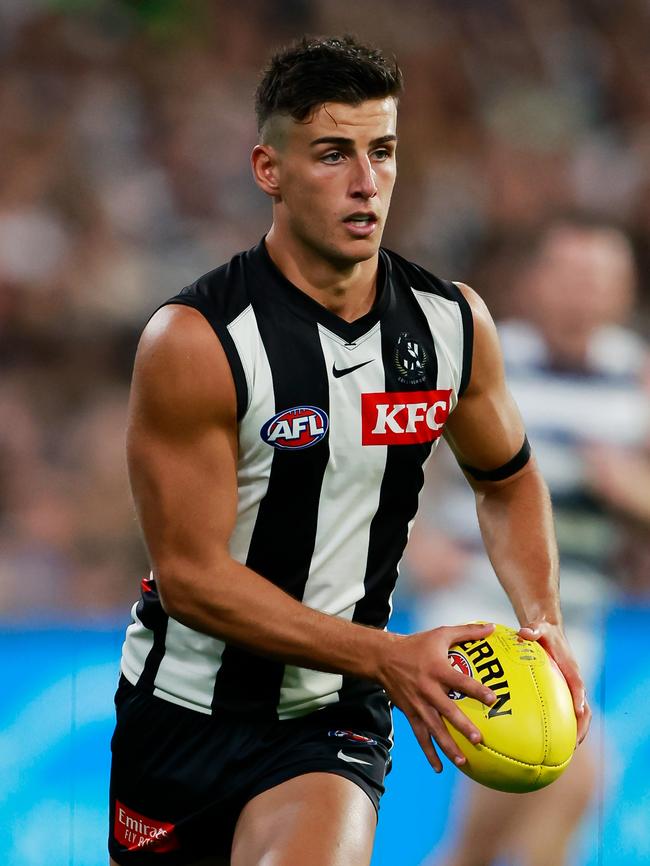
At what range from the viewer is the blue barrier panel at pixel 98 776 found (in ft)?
12.0

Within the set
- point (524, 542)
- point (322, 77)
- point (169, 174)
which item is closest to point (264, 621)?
point (524, 542)

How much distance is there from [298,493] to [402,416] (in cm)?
25

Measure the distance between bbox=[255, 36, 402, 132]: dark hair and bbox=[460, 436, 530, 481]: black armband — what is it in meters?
0.79


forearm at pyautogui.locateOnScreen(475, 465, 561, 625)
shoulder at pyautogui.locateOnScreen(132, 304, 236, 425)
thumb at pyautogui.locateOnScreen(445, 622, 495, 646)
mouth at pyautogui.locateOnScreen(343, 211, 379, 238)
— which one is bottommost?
thumb at pyautogui.locateOnScreen(445, 622, 495, 646)

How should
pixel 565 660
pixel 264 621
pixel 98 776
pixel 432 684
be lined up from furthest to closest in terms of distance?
pixel 98 776
pixel 565 660
pixel 264 621
pixel 432 684

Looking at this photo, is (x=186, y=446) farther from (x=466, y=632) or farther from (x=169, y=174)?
(x=169, y=174)

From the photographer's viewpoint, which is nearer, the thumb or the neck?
the thumb

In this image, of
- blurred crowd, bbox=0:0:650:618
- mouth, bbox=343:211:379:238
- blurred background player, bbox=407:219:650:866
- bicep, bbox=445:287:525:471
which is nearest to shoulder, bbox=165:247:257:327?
mouth, bbox=343:211:379:238

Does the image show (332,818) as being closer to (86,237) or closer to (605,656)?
(605,656)

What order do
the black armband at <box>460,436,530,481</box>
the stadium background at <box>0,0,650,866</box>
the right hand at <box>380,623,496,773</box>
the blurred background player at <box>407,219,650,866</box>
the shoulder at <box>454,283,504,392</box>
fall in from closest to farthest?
the right hand at <box>380,623,496,773</box> < the shoulder at <box>454,283,504,392</box> < the black armband at <box>460,436,530,481</box> < the blurred background player at <box>407,219,650,866</box> < the stadium background at <box>0,0,650,866</box>

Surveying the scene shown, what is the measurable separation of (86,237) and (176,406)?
4701 millimetres

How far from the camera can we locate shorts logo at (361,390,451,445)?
2508mm

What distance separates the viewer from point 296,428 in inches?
96.3

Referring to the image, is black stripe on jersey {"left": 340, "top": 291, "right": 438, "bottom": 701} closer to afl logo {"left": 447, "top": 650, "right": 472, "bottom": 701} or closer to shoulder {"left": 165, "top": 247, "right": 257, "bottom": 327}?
shoulder {"left": 165, "top": 247, "right": 257, "bottom": 327}
